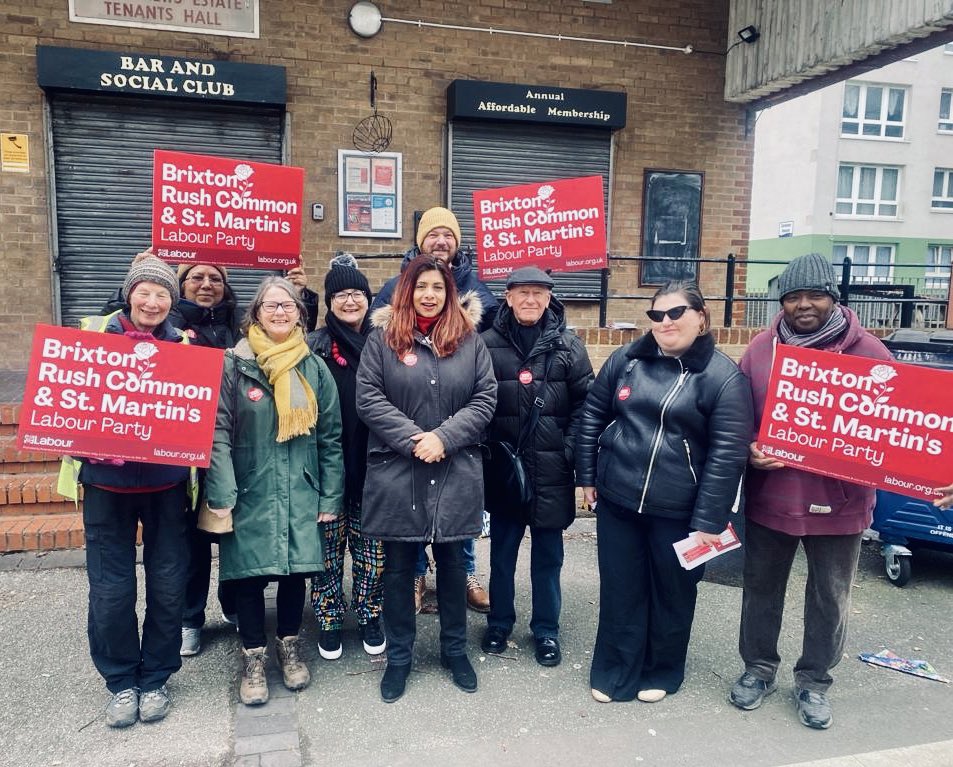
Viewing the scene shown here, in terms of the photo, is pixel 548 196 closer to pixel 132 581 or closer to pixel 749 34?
pixel 132 581

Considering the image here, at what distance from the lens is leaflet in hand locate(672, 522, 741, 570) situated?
10.3ft

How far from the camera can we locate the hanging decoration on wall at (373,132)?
807cm

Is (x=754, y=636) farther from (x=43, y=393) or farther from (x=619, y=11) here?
(x=619, y=11)

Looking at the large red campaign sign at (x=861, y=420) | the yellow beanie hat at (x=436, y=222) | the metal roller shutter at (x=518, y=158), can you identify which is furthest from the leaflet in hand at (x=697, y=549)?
the metal roller shutter at (x=518, y=158)

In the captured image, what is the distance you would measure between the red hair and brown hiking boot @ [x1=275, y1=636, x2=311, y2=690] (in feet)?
4.87

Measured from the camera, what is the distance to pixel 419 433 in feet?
10.4

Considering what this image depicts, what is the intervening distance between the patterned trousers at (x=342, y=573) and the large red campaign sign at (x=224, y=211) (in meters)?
1.79

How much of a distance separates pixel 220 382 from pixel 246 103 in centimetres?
574

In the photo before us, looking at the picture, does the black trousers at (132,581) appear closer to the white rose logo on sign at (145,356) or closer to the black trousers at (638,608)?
the white rose logo on sign at (145,356)

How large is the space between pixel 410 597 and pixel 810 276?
7.39ft

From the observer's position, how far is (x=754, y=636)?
3.40m

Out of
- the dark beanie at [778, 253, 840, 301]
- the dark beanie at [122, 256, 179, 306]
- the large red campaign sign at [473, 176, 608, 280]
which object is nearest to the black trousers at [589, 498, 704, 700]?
the dark beanie at [778, 253, 840, 301]

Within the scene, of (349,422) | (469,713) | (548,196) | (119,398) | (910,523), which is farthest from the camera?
(548,196)

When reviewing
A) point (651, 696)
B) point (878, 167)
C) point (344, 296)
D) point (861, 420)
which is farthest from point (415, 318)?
point (878, 167)
